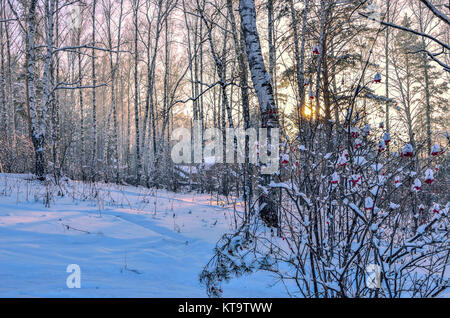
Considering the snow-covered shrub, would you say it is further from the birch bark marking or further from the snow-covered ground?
the birch bark marking

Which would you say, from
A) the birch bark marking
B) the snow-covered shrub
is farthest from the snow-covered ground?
the birch bark marking

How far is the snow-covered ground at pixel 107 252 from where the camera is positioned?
2.29 m

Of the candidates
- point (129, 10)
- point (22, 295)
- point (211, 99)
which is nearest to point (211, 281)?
point (22, 295)

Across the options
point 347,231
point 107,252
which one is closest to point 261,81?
point 347,231

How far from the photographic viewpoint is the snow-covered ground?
7.52 ft

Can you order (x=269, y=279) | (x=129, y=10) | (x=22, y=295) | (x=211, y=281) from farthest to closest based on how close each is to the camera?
(x=129, y=10), (x=269, y=279), (x=211, y=281), (x=22, y=295)

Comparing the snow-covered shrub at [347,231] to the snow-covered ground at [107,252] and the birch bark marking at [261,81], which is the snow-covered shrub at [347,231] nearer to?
the snow-covered ground at [107,252]

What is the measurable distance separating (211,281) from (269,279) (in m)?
0.64

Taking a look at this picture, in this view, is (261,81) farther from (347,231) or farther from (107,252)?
(107,252)

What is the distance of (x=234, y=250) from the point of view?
348 centimetres

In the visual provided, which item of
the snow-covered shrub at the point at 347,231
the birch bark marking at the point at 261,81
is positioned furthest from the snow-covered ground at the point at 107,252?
the birch bark marking at the point at 261,81
